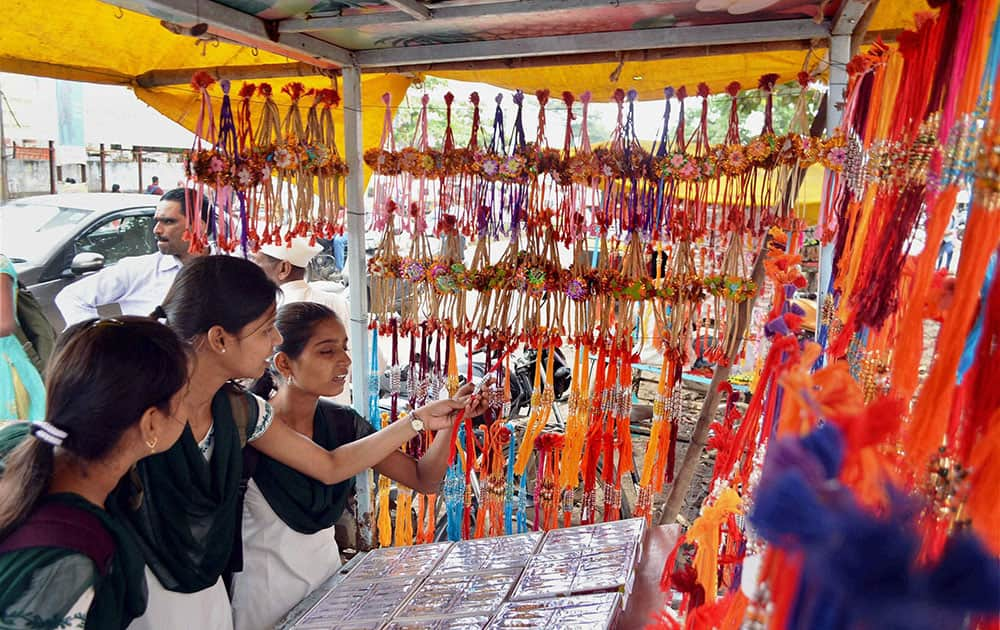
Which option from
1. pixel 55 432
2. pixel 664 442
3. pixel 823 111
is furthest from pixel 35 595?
pixel 823 111

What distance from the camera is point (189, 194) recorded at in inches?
93.9

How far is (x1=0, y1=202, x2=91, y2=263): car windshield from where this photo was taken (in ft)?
17.1

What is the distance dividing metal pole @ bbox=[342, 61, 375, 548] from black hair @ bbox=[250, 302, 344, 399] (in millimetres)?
509

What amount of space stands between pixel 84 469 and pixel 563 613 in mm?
896

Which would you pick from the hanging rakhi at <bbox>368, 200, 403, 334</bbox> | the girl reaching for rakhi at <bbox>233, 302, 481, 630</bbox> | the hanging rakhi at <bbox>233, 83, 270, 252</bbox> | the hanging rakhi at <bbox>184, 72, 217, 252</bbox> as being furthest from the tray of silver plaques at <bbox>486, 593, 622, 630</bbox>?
the hanging rakhi at <bbox>184, 72, 217, 252</bbox>

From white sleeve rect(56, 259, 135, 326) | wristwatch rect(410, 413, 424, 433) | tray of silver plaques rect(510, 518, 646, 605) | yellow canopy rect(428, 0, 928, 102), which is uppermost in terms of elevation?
yellow canopy rect(428, 0, 928, 102)

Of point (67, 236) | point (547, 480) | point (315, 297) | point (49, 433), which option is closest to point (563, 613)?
point (49, 433)

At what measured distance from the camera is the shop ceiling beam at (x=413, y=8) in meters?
1.84

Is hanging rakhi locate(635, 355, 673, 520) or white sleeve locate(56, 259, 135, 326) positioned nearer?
hanging rakhi locate(635, 355, 673, 520)

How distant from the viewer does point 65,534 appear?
1.19 meters

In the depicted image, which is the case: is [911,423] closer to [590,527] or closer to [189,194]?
[590,527]

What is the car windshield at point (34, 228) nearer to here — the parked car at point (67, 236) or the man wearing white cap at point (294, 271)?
the parked car at point (67, 236)

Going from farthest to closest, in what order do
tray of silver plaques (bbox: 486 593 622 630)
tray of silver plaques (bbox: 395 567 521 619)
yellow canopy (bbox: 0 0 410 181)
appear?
yellow canopy (bbox: 0 0 410 181)
tray of silver plaques (bbox: 395 567 521 619)
tray of silver plaques (bbox: 486 593 622 630)

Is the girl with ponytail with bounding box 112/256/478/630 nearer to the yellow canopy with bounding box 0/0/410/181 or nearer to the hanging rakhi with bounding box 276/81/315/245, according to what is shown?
the hanging rakhi with bounding box 276/81/315/245
